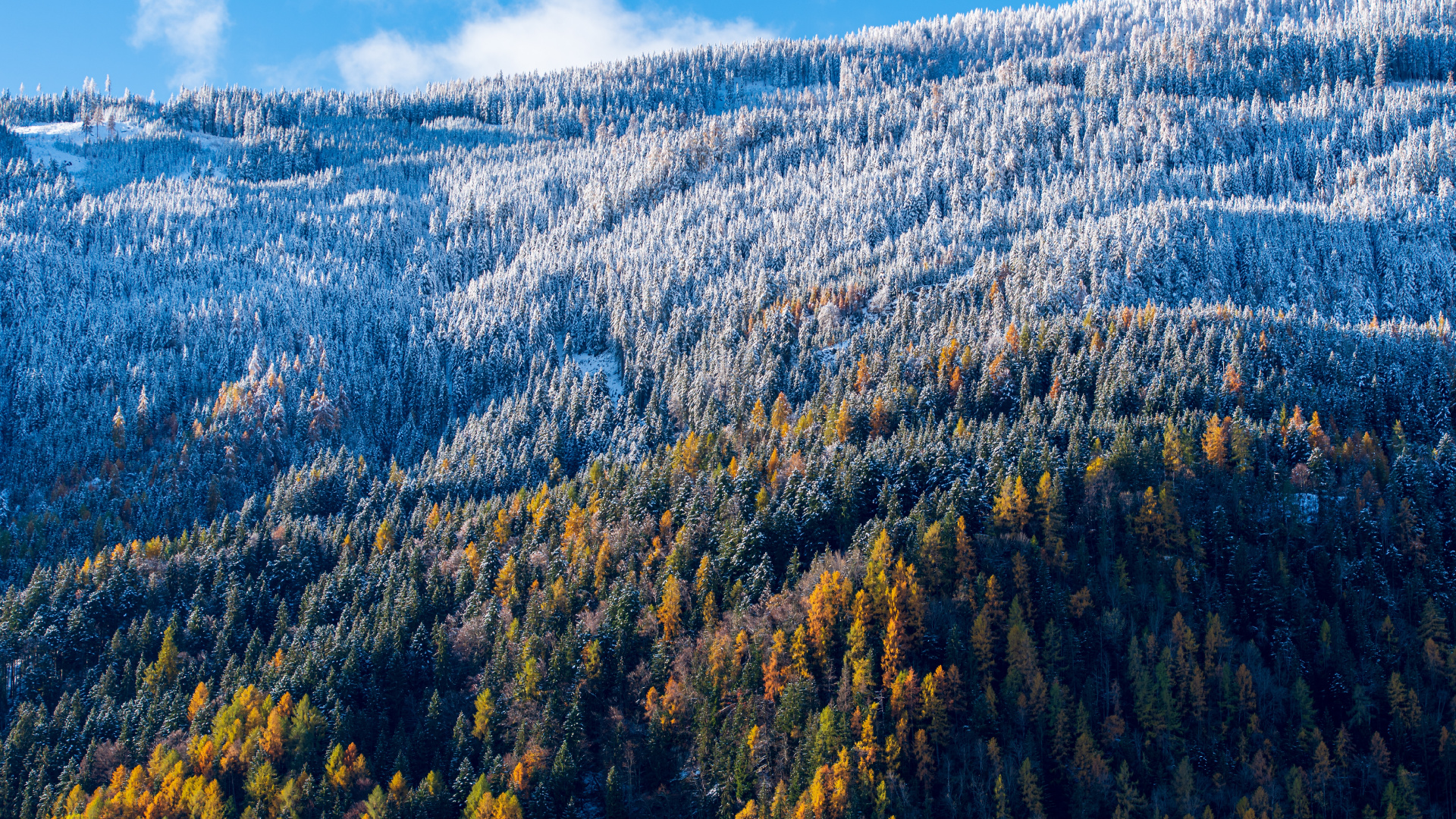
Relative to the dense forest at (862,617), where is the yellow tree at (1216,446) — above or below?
above

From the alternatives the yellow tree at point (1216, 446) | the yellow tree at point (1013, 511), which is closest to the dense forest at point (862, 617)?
the yellow tree at point (1013, 511)

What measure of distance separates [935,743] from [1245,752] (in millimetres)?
28156

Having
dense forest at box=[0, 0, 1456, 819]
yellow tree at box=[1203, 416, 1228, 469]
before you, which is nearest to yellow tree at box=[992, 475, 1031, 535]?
dense forest at box=[0, 0, 1456, 819]

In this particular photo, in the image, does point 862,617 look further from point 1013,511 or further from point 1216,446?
point 1216,446

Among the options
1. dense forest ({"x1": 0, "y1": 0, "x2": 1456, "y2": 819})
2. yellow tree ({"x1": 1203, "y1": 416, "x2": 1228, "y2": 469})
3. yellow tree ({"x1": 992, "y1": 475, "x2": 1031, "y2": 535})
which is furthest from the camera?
yellow tree ({"x1": 1203, "y1": 416, "x2": 1228, "y2": 469})

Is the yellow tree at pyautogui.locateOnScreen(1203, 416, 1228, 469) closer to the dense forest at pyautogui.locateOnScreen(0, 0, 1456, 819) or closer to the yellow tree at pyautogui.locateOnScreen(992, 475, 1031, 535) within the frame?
the dense forest at pyautogui.locateOnScreen(0, 0, 1456, 819)

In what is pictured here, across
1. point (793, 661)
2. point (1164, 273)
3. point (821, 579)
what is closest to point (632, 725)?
point (793, 661)

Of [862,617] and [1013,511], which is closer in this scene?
[862,617]

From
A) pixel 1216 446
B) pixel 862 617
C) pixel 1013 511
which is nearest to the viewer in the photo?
pixel 862 617

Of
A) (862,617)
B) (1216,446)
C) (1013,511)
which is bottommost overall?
(862,617)

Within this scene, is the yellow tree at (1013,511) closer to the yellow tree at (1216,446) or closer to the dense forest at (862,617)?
the dense forest at (862,617)

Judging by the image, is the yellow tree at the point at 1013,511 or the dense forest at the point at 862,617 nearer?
the dense forest at the point at 862,617

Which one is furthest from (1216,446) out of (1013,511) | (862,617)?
(862,617)

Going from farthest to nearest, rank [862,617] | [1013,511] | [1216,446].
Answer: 1. [1216,446]
2. [1013,511]
3. [862,617]
